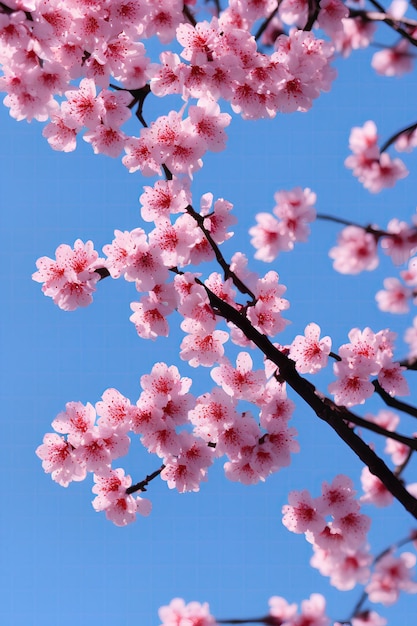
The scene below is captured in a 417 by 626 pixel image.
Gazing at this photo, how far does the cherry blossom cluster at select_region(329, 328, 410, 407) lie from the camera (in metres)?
4.48

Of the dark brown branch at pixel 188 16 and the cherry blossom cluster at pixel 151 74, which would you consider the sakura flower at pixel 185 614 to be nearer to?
the cherry blossom cluster at pixel 151 74

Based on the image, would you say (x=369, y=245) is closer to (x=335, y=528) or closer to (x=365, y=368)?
(x=365, y=368)

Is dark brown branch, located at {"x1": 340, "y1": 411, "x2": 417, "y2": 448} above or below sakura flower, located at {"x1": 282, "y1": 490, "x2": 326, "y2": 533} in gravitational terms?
below

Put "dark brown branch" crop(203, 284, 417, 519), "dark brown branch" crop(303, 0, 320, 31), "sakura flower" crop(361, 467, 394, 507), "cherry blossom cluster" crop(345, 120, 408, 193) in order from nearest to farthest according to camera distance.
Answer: "dark brown branch" crop(203, 284, 417, 519) → "dark brown branch" crop(303, 0, 320, 31) → "cherry blossom cluster" crop(345, 120, 408, 193) → "sakura flower" crop(361, 467, 394, 507)

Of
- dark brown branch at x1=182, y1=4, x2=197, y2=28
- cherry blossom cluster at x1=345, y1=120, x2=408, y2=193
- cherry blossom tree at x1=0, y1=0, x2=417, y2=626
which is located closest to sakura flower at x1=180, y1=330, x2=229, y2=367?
cherry blossom tree at x1=0, y1=0, x2=417, y2=626

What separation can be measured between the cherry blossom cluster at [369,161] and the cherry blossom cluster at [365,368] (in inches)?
45.6

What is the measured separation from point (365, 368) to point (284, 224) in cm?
118

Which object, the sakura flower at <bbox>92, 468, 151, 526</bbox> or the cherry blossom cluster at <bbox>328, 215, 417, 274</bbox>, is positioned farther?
the sakura flower at <bbox>92, 468, 151, 526</bbox>

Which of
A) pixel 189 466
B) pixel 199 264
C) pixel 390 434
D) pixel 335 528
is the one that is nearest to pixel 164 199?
pixel 199 264

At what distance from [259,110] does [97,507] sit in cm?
327

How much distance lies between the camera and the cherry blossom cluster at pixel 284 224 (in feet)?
14.0

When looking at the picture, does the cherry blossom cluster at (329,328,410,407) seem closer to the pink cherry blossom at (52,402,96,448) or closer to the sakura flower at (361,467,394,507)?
the sakura flower at (361,467,394,507)

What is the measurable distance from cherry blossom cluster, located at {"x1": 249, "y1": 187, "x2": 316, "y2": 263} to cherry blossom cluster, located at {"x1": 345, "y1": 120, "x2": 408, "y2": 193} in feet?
2.32

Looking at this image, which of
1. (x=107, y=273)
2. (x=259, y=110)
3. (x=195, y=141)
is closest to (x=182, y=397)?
(x=107, y=273)
